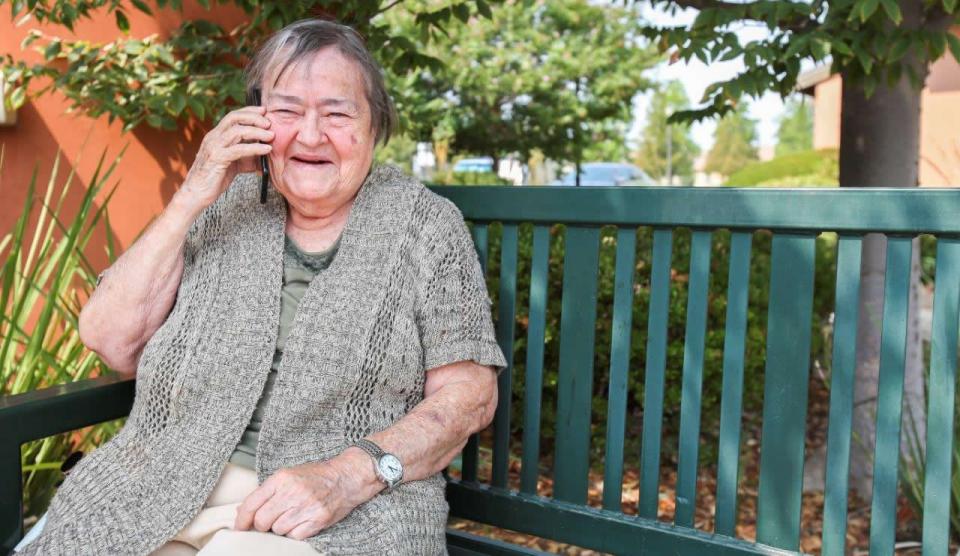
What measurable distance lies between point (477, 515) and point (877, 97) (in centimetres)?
249

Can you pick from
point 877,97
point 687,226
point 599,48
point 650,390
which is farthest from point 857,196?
point 599,48

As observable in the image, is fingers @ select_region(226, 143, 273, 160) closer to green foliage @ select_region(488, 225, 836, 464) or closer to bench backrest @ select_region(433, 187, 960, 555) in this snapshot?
bench backrest @ select_region(433, 187, 960, 555)

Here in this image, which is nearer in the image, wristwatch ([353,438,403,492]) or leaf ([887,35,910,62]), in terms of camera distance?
wristwatch ([353,438,403,492])

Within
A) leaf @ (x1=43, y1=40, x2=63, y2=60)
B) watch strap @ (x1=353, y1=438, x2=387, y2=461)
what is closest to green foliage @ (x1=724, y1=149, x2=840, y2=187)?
leaf @ (x1=43, y1=40, x2=63, y2=60)

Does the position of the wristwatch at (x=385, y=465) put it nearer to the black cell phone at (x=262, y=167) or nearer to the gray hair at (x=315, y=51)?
the black cell phone at (x=262, y=167)

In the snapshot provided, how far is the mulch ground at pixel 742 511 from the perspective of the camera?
3.49m

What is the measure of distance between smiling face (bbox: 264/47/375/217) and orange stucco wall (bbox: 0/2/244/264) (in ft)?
6.27

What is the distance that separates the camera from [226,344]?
79.1 inches

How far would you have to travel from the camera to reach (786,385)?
187cm

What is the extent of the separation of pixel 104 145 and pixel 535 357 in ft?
8.19

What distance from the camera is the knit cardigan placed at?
6.25 feet

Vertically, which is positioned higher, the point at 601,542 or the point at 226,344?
the point at 226,344

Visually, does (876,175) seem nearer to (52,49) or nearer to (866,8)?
(866,8)

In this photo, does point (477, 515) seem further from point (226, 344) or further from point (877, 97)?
point (877, 97)
